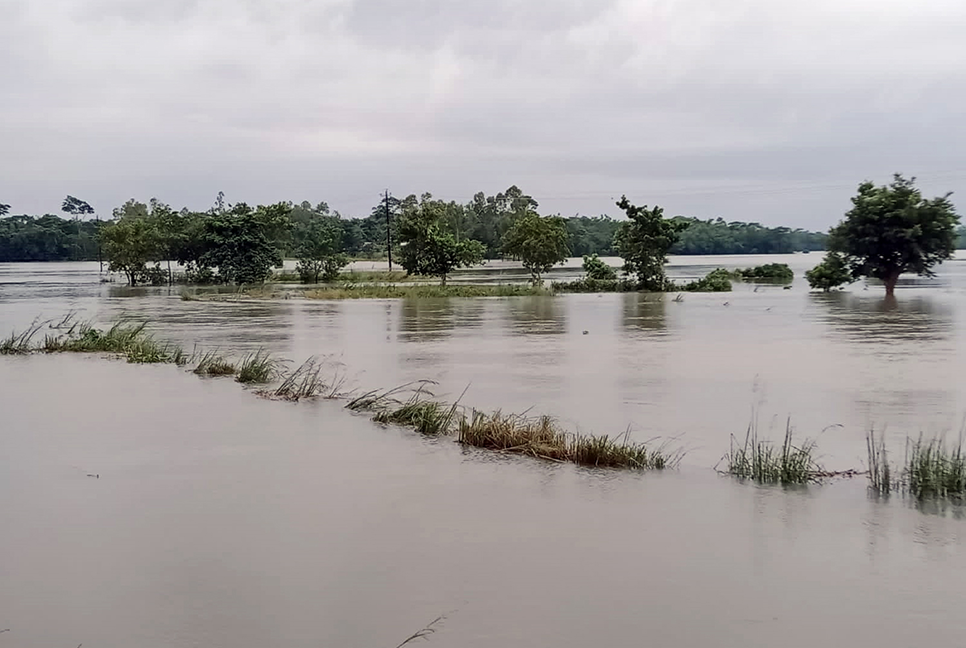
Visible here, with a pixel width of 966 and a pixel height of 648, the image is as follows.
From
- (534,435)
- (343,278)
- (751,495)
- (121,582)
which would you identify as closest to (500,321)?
(534,435)

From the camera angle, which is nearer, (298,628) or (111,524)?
(298,628)

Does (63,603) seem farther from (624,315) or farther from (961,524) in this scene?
(624,315)

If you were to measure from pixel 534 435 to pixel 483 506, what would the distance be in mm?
1916

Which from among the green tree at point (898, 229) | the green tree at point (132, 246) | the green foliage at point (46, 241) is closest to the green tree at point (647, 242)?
the green tree at point (898, 229)

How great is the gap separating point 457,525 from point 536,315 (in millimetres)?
23179

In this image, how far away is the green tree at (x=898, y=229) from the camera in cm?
3588

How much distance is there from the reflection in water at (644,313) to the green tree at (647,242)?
2288mm

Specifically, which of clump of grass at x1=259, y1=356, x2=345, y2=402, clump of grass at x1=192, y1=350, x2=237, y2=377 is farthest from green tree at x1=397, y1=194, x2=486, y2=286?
clump of grass at x1=259, y1=356, x2=345, y2=402

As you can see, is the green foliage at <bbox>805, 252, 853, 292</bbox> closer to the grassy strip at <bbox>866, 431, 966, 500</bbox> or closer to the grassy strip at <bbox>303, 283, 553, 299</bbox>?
the grassy strip at <bbox>303, 283, 553, 299</bbox>

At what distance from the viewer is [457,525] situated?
289 inches

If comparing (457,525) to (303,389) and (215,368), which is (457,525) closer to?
(303,389)

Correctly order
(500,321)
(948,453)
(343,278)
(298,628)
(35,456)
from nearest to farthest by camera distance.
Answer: (298,628), (948,453), (35,456), (500,321), (343,278)

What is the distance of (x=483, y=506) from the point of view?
7820mm

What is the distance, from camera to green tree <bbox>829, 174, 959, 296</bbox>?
35.9m
